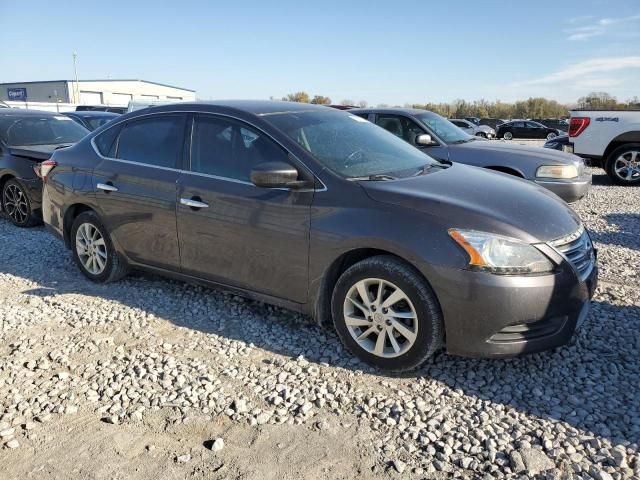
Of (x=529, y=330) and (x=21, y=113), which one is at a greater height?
(x=21, y=113)

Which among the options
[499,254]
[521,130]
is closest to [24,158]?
[499,254]

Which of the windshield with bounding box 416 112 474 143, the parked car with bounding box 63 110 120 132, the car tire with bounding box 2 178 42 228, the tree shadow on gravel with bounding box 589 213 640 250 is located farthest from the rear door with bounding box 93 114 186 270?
the parked car with bounding box 63 110 120 132

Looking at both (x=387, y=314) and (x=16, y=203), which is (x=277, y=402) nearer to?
(x=387, y=314)

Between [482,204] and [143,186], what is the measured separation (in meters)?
2.76

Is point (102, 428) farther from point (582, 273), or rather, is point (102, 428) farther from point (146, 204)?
point (582, 273)

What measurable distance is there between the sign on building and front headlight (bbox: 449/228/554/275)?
2907 inches

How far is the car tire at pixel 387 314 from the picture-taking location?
3.17 meters

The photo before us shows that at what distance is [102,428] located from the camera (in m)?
2.90

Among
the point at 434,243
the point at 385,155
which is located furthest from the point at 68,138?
the point at 434,243

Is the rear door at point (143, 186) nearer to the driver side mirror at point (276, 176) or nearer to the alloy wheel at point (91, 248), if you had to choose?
the alloy wheel at point (91, 248)

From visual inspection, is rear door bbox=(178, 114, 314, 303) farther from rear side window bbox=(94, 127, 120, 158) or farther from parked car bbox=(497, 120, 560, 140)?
parked car bbox=(497, 120, 560, 140)

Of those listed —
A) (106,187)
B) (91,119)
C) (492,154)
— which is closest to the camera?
(106,187)

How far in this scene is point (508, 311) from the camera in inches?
119

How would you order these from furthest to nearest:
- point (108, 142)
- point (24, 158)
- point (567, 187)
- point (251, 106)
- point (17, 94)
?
point (17, 94), point (24, 158), point (567, 187), point (108, 142), point (251, 106)
